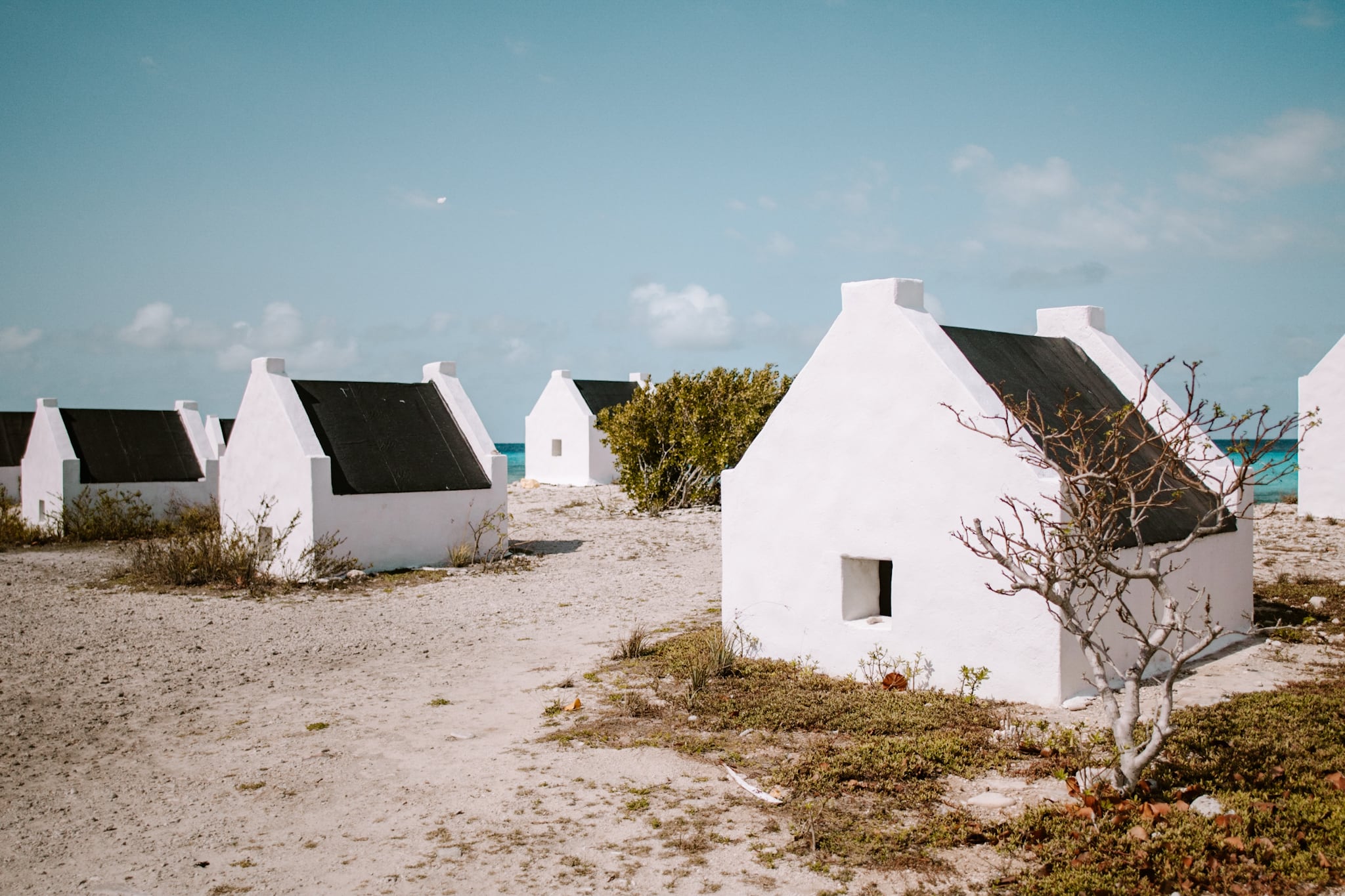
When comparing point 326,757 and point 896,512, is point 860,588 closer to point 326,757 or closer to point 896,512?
point 896,512

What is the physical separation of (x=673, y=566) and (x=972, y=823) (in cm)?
1176

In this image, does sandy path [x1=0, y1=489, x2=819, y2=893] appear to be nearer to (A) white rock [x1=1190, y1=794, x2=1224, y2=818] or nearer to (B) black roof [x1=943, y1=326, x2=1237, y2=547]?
(A) white rock [x1=1190, y1=794, x2=1224, y2=818]

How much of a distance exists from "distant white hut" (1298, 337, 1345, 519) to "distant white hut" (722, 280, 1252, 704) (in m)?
14.9

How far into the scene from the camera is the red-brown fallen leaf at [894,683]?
27.6 feet

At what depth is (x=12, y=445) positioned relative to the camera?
28.7 metres

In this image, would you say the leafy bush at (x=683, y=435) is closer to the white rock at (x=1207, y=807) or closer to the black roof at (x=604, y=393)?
the black roof at (x=604, y=393)

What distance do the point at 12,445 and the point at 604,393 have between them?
65.5 feet

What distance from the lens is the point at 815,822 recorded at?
221 inches

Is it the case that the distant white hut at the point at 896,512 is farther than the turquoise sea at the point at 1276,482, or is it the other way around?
the turquoise sea at the point at 1276,482

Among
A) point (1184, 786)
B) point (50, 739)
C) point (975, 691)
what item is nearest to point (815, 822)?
point (1184, 786)

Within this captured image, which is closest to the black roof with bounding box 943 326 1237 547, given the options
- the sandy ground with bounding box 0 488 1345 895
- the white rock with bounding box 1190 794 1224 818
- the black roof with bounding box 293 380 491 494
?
the sandy ground with bounding box 0 488 1345 895

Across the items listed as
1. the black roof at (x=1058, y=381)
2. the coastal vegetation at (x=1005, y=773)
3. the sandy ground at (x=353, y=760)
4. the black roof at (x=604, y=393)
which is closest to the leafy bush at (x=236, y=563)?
the sandy ground at (x=353, y=760)

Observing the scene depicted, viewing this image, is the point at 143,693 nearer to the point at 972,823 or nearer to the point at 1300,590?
the point at 972,823

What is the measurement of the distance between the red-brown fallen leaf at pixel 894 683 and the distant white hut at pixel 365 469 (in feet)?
34.5
